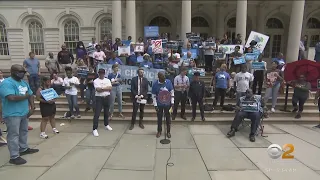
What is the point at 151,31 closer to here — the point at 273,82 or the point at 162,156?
the point at 273,82

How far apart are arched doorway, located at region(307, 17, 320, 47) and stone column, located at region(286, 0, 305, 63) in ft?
21.0

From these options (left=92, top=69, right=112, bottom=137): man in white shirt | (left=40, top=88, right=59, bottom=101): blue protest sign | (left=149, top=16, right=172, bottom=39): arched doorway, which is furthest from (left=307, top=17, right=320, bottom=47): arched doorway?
(left=40, top=88, right=59, bottom=101): blue protest sign

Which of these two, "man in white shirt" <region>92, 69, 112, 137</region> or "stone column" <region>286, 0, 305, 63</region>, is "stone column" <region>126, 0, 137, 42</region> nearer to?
"man in white shirt" <region>92, 69, 112, 137</region>

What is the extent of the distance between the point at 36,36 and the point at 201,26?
44.9 feet

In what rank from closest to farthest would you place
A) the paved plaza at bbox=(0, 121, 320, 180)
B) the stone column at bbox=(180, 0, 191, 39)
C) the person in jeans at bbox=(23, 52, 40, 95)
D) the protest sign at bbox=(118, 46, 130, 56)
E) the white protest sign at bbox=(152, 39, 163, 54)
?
1. the paved plaza at bbox=(0, 121, 320, 180)
2. the person in jeans at bbox=(23, 52, 40, 95)
3. the white protest sign at bbox=(152, 39, 163, 54)
4. the protest sign at bbox=(118, 46, 130, 56)
5. the stone column at bbox=(180, 0, 191, 39)

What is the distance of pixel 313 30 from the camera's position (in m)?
19.6

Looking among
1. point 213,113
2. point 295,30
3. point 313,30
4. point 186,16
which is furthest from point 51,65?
point 313,30

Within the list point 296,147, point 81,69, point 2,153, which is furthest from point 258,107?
point 2,153

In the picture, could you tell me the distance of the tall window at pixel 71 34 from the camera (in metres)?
18.9

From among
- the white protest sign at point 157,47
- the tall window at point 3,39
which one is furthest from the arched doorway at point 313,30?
the tall window at point 3,39

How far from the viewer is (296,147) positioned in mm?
6227

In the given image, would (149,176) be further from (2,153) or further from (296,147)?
(296,147)

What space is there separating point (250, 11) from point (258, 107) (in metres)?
14.7

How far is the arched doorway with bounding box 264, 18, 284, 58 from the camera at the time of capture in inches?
778
